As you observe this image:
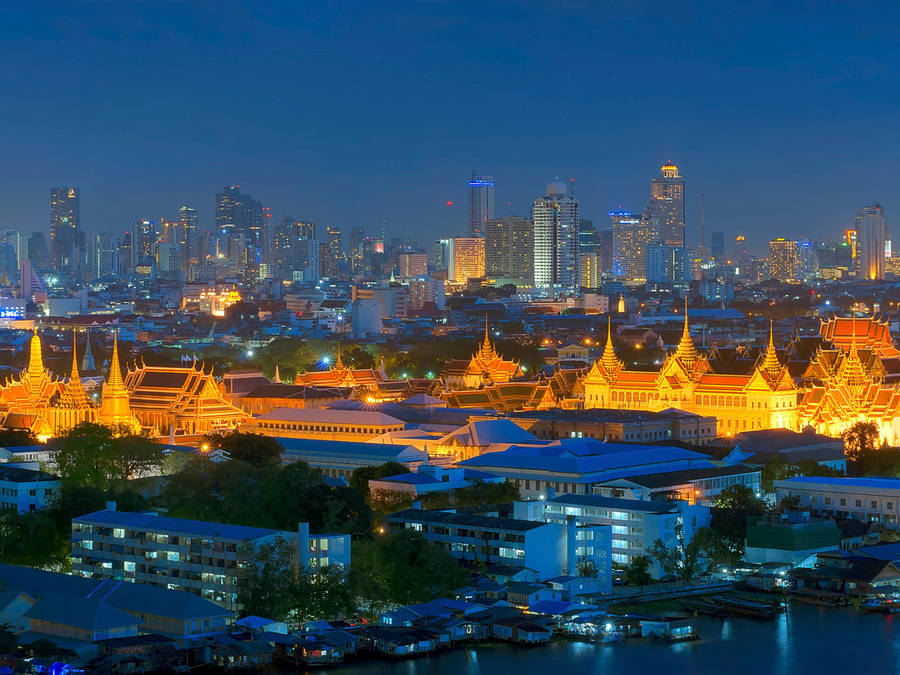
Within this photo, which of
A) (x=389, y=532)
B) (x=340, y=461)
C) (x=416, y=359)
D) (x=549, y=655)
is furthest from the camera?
(x=416, y=359)

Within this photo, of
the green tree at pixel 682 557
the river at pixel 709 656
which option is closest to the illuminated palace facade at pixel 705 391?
the green tree at pixel 682 557

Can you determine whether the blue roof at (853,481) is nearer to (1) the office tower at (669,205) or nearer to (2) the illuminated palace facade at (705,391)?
(2) the illuminated palace facade at (705,391)

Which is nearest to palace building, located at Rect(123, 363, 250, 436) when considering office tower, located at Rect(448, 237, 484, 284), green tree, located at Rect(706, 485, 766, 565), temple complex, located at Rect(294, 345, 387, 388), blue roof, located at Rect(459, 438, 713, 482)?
blue roof, located at Rect(459, 438, 713, 482)

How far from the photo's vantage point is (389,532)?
3219cm

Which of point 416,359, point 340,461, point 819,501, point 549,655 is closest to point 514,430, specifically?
point 340,461

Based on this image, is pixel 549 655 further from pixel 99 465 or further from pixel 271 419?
pixel 271 419

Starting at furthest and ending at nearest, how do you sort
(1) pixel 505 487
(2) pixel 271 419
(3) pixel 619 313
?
1. (3) pixel 619 313
2. (2) pixel 271 419
3. (1) pixel 505 487

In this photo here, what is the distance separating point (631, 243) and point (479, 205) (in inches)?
661

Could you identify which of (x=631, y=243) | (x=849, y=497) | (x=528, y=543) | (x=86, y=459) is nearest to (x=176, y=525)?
(x=528, y=543)

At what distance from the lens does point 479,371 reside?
2510 inches

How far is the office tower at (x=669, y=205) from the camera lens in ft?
633

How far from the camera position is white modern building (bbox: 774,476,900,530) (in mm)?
37438

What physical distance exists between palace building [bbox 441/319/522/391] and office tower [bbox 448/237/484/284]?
362 ft

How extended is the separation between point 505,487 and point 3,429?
13.7 m
